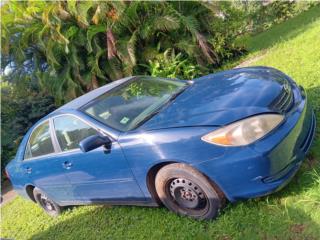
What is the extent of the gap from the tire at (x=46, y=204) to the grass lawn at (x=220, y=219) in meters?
0.11

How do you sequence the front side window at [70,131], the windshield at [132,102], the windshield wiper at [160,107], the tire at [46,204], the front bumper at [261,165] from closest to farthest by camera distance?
the front bumper at [261,165] < the windshield wiper at [160,107] < the windshield at [132,102] < the front side window at [70,131] < the tire at [46,204]

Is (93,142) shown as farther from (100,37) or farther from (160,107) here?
(100,37)

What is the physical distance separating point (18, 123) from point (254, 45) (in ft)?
21.9

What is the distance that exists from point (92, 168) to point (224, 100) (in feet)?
5.34

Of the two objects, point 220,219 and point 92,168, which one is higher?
point 92,168

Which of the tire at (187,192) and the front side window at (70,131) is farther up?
the front side window at (70,131)

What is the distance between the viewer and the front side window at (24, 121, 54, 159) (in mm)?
5006

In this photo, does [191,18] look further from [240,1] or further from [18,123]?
[18,123]

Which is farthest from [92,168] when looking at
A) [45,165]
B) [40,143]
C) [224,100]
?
[224,100]

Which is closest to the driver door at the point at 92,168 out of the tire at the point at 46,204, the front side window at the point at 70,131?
the front side window at the point at 70,131

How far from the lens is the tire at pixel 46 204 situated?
18.4 feet

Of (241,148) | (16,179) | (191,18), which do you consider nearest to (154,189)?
(241,148)

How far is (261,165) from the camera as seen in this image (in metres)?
3.31

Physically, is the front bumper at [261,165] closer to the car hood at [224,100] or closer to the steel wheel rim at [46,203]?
the car hood at [224,100]
